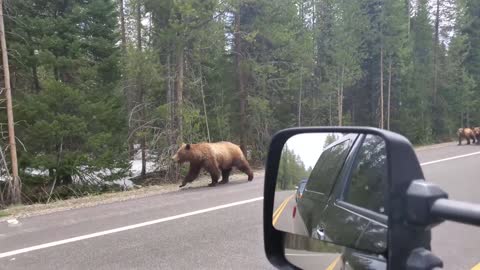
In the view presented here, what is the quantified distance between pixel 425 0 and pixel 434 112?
9.54 metres

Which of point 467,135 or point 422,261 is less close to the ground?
point 422,261

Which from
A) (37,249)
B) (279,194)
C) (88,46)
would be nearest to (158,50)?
(88,46)

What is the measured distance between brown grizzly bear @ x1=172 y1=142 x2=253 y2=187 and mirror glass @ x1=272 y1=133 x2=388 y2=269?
31.6ft

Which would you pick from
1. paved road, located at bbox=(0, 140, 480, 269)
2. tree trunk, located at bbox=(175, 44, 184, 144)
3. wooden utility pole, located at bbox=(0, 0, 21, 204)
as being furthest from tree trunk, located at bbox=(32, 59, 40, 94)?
paved road, located at bbox=(0, 140, 480, 269)

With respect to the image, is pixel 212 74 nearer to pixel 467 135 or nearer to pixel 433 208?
pixel 467 135

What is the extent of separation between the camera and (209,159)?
12.2m

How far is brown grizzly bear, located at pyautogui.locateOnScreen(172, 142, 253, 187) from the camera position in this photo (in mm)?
12078

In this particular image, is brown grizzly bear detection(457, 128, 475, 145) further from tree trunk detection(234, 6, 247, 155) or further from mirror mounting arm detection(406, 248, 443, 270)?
mirror mounting arm detection(406, 248, 443, 270)

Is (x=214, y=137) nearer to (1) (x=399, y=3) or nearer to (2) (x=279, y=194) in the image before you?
(1) (x=399, y=3)

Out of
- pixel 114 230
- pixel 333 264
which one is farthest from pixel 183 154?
pixel 333 264

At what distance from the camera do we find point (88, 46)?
61.1 feet

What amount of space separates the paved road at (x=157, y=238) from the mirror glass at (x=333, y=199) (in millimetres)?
1270

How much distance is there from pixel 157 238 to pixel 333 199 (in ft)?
15.4

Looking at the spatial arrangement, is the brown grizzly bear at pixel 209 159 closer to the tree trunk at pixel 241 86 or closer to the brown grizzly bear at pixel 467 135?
the tree trunk at pixel 241 86
